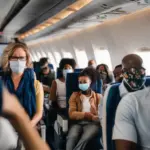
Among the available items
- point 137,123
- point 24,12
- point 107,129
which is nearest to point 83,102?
point 107,129

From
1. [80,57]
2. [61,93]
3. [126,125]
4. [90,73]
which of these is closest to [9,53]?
[126,125]

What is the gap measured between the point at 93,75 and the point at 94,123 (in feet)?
2.30

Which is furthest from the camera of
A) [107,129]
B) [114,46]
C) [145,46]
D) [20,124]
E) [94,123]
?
[114,46]

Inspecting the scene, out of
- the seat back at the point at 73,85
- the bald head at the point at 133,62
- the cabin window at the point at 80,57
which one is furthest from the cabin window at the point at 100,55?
the bald head at the point at 133,62

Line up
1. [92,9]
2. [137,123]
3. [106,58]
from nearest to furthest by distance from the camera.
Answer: [137,123] < [92,9] < [106,58]

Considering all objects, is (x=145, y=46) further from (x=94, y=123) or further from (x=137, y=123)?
(x=137, y=123)

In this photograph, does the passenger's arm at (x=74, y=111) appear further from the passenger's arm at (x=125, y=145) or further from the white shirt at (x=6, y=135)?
the white shirt at (x=6, y=135)

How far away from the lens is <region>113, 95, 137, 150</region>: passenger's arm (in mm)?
2021

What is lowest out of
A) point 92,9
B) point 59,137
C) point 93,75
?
point 59,137

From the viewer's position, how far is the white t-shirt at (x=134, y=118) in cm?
202

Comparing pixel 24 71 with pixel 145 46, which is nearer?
pixel 24 71

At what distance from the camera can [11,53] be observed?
10.4 feet

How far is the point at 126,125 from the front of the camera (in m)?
2.03

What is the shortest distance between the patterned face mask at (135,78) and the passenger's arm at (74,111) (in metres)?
2.14
